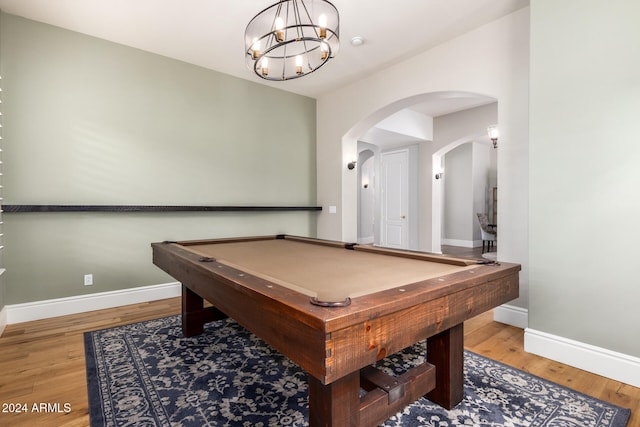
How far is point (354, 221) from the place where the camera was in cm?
484

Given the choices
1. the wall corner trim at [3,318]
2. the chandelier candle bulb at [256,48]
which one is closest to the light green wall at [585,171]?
the chandelier candle bulb at [256,48]

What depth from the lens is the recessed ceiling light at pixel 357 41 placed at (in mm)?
3207

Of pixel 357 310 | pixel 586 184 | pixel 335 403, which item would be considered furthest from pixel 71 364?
pixel 586 184

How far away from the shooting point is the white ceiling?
269cm

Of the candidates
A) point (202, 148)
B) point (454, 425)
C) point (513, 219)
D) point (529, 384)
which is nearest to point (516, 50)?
point (513, 219)

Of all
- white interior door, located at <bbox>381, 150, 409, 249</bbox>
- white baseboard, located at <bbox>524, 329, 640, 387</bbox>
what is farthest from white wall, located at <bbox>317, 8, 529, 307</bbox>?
white interior door, located at <bbox>381, 150, 409, 249</bbox>

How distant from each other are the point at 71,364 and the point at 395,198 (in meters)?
6.14

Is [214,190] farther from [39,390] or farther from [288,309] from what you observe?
[288,309]

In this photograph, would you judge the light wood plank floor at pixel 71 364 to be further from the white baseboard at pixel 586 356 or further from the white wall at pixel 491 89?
the white wall at pixel 491 89

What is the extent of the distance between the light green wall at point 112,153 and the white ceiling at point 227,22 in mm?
213

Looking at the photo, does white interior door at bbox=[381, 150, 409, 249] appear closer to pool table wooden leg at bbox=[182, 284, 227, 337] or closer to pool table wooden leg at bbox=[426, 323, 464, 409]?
pool table wooden leg at bbox=[182, 284, 227, 337]

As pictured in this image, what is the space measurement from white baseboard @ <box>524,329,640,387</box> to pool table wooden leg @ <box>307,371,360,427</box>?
1760mm

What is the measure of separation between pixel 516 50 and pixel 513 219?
1.51 meters

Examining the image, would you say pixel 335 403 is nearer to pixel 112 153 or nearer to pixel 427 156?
pixel 112 153
